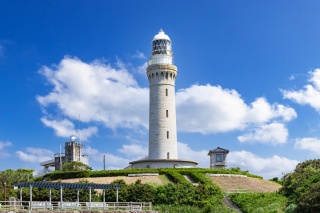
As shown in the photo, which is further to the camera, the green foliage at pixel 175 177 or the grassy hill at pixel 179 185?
the green foliage at pixel 175 177

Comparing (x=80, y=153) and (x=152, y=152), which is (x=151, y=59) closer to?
(x=152, y=152)

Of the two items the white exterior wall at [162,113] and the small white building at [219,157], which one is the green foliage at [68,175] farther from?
the small white building at [219,157]

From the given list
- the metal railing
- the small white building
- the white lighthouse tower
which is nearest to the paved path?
the metal railing

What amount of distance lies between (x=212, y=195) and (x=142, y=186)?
683cm

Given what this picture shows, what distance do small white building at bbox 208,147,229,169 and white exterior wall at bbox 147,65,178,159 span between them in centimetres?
1057

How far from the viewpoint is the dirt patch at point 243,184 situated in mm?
56562

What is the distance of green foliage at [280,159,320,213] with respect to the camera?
38.9 meters

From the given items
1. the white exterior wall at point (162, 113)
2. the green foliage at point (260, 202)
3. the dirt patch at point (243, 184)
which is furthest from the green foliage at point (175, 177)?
the white exterior wall at point (162, 113)

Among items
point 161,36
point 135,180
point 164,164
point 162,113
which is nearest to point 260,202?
point 135,180

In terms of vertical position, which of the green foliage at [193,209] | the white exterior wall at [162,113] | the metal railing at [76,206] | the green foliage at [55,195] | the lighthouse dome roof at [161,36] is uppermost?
the lighthouse dome roof at [161,36]

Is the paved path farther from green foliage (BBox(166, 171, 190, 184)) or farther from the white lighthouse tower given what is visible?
the white lighthouse tower

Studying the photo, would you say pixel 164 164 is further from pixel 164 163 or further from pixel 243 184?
pixel 243 184

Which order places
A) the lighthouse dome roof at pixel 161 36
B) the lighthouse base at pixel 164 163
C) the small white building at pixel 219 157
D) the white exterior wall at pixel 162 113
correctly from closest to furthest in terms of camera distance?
the lighthouse base at pixel 164 163, the white exterior wall at pixel 162 113, the lighthouse dome roof at pixel 161 36, the small white building at pixel 219 157

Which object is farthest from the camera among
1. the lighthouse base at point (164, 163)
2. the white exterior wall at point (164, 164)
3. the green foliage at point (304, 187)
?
the white exterior wall at point (164, 164)
